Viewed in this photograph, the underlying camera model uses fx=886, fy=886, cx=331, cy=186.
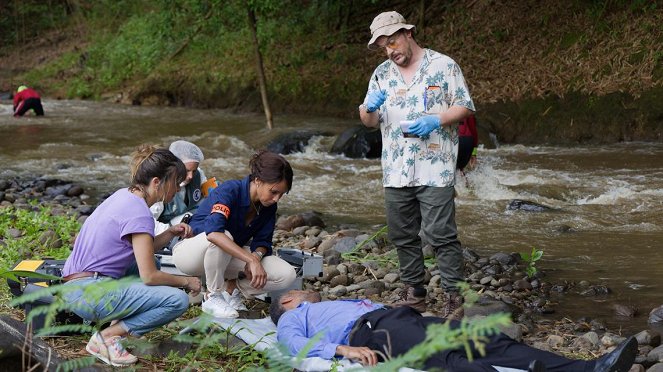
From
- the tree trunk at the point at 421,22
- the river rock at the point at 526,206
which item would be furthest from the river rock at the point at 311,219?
the tree trunk at the point at 421,22

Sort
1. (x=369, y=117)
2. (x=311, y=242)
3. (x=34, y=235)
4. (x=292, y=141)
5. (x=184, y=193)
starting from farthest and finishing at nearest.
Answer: (x=292, y=141) → (x=311, y=242) → (x=34, y=235) → (x=184, y=193) → (x=369, y=117)

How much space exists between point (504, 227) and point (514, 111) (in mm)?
6021

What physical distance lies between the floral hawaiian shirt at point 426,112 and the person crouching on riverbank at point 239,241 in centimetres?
77

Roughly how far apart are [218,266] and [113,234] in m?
0.84

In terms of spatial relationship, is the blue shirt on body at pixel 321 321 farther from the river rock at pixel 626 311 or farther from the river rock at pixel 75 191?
the river rock at pixel 75 191

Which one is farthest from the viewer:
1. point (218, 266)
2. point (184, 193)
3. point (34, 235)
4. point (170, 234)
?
point (34, 235)

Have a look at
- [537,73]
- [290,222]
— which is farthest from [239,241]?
[537,73]

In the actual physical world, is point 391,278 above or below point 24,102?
below

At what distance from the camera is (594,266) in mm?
6879

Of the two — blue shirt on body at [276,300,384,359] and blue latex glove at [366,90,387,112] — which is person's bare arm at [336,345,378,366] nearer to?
blue shirt on body at [276,300,384,359]

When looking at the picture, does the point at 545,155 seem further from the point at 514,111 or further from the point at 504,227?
the point at 504,227

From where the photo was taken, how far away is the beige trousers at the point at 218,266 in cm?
480

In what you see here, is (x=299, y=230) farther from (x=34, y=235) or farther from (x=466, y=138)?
(x=34, y=235)

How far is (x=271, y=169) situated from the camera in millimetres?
4562
